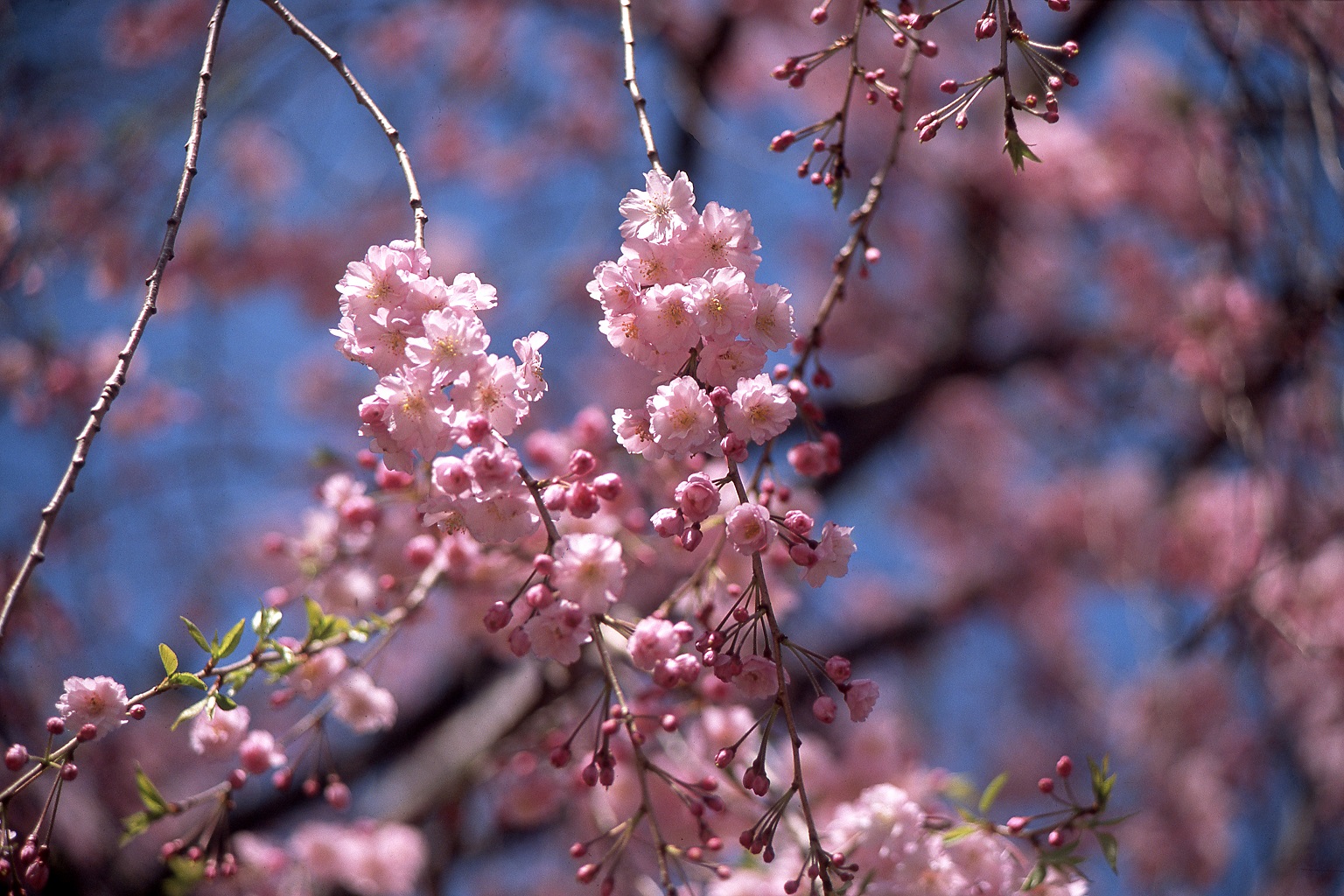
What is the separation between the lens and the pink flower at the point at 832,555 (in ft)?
3.24

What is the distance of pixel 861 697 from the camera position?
1021 millimetres

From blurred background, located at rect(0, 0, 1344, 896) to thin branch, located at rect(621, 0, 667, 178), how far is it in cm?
82

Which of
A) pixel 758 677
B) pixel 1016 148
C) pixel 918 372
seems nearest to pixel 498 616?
pixel 758 677

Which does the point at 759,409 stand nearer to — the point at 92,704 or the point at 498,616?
the point at 498,616

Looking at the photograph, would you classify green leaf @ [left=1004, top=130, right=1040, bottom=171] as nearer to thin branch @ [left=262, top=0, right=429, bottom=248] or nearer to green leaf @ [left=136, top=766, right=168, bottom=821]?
thin branch @ [left=262, top=0, right=429, bottom=248]

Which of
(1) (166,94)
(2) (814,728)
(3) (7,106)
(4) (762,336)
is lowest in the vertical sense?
(4) (762,336)

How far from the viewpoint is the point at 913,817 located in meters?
1.25

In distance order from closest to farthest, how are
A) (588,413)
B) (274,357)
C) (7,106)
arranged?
(588,413) → (7,106) → (274,357)

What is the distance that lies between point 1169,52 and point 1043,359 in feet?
5.58

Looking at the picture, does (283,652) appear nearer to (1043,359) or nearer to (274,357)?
(1043,359)

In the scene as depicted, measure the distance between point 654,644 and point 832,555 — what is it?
0.68 feet

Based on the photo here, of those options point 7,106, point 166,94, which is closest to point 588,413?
point 166,94

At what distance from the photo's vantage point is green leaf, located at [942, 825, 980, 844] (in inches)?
48.6

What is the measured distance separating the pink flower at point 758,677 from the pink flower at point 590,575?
166mm
